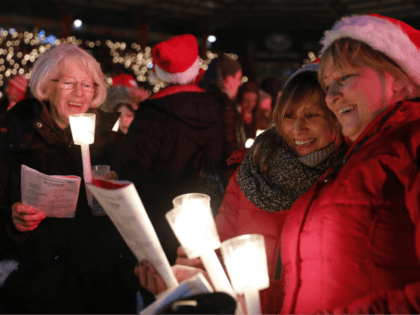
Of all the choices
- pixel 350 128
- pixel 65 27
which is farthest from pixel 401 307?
pixel 65 27

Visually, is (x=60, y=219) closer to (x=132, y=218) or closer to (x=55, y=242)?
Answer: (x=55, y=242)

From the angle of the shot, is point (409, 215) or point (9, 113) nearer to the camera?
point (409, 215)

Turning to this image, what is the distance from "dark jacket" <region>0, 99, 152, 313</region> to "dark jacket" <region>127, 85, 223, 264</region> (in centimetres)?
55

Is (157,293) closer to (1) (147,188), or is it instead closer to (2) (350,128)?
(2) (350,128)

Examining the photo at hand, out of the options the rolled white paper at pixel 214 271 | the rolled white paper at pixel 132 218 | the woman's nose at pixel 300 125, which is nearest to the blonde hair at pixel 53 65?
the woman's nose at pixel 300 125

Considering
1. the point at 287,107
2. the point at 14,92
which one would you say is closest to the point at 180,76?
the point at 287,107

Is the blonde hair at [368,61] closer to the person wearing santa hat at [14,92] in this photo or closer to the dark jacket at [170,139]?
the dark jacket at [170,139]

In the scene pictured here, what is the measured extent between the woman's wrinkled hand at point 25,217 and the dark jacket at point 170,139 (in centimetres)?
102

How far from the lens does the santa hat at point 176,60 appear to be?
2.85 meters

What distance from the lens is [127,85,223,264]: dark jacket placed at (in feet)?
8.36

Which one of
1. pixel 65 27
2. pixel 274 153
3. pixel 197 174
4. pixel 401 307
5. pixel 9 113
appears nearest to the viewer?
pixel 401 307

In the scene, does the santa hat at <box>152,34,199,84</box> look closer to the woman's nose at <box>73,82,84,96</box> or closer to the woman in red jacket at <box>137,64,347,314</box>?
the woman's nose at <box>73,82,84,96</box>

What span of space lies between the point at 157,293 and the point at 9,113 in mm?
1381

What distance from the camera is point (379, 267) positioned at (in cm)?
98
